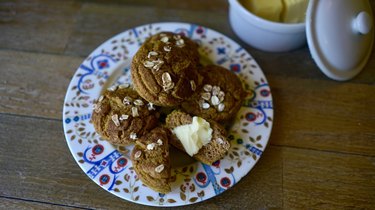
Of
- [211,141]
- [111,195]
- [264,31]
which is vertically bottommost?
[111,195]

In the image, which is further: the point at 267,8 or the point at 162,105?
the point at 267,8

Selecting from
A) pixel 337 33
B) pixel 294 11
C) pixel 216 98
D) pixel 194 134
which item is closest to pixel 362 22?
pixel 337 33

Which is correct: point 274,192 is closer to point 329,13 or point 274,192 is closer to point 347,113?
point 347,113

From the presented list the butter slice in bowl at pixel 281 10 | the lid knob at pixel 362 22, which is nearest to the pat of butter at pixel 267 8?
the butter slice in bowl at pixel 281 10

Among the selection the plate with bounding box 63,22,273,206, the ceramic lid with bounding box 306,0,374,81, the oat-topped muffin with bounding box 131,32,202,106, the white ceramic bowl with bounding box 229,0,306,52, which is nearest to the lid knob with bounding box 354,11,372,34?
the ceramic lid with bounding box 306,0,374,81

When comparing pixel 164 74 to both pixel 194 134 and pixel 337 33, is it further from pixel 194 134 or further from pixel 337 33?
pixel 337 33

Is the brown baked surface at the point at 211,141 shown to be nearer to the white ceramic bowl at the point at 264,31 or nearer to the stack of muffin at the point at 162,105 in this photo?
the stack of muffin at the point at 162,105

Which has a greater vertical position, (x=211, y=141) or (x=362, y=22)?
(x=362, y=22)
